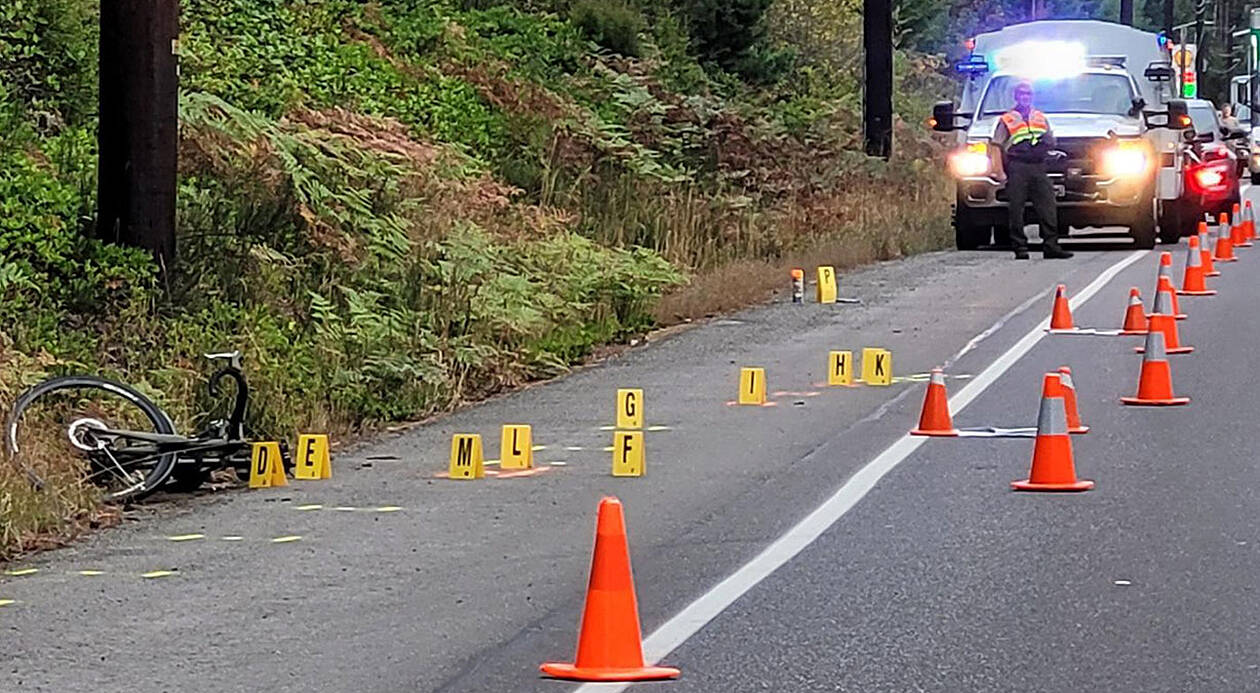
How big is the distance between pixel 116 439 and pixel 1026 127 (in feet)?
47.0

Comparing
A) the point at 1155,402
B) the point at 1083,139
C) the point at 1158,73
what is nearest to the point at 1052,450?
the point at 1155,402

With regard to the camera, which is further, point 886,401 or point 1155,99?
point 1155,99

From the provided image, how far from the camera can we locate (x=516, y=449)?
11289mm

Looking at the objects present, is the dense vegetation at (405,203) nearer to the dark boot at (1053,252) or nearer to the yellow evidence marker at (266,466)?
the yellow evidence marker at (266,466)

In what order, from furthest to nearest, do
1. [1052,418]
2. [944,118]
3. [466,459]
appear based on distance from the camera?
[944,118] < [466,459] < [1052,418]

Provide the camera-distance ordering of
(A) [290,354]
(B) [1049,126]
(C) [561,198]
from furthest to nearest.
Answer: (B) [1049,126], (C) [561,198], (A) [290,354]

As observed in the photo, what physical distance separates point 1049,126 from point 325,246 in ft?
34.1

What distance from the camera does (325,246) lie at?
15.7m

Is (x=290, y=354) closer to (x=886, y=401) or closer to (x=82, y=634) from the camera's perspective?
(x=886, y=401)

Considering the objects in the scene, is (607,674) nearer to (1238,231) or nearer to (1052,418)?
(1052,418)

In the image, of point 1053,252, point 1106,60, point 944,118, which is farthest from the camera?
point 1106,60

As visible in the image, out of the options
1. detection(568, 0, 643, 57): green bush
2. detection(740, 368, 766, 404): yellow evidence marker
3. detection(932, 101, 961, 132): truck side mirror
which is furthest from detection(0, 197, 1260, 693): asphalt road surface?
detection(568, 0, 643, 57): green bush

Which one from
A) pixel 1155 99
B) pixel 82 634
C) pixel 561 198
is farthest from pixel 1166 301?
pixel 1155 99

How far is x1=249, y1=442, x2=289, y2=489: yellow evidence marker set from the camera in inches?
428
